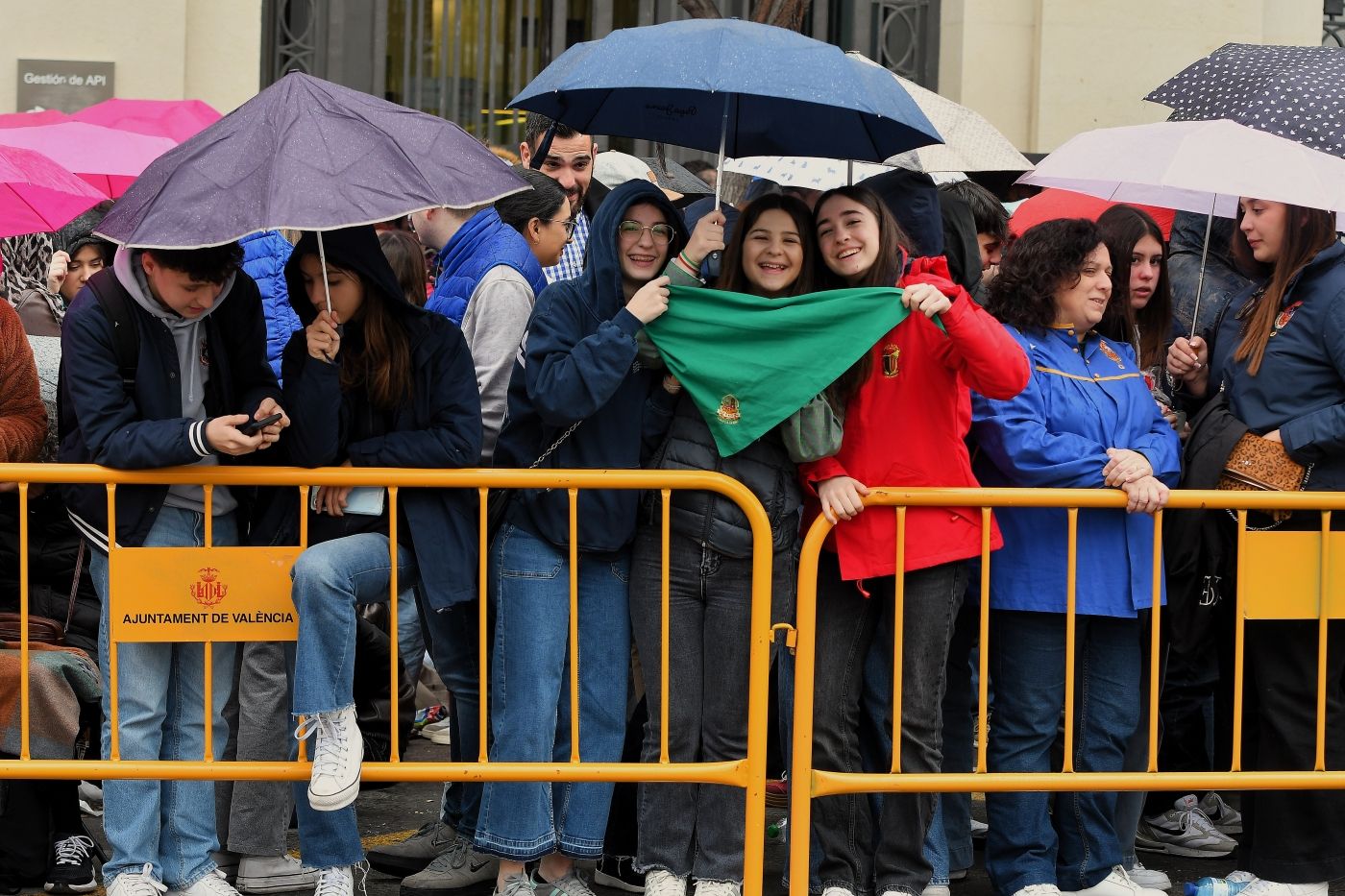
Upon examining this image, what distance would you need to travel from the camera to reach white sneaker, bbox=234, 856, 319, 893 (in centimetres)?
577

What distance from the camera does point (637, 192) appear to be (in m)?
5.31

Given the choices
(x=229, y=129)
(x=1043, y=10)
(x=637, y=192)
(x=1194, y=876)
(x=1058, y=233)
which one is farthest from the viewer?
(x=1043, y=10)

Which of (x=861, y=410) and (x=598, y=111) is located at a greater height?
(x=598, y=111)

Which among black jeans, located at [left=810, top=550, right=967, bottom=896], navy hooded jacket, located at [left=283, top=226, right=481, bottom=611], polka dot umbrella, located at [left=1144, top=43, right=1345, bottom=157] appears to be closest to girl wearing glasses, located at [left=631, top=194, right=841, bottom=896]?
black jeans, located at [left=810, top=550, right=967, bottom=896]

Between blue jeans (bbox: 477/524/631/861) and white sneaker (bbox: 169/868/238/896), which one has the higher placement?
blue jeans (bbox: 477/524/631/861)

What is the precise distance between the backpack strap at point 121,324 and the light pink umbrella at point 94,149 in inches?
131

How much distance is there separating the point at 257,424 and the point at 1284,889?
3.52 meters

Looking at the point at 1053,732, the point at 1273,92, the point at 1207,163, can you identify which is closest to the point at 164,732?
the point at 1053,732

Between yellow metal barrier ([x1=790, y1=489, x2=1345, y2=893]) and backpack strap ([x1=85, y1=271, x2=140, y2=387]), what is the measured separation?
2040 mm

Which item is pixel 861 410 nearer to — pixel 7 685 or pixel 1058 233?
pixel 1058 233

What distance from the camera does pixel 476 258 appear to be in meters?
6.27

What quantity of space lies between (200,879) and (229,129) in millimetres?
2243

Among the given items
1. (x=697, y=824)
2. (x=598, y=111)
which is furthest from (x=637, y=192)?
(x=697, y=824)

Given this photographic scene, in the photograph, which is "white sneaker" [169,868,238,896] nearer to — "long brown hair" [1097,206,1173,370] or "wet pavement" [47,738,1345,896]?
"wet pavement" [47,738,1345,896]
